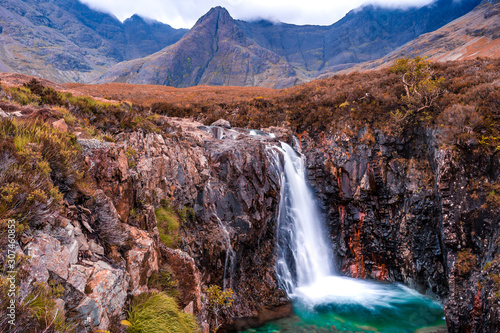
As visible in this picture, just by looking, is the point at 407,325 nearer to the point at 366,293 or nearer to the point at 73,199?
the point at 366,293

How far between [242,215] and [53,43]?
7210 inches

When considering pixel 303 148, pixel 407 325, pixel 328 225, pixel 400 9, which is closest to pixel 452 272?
pixel 407 325

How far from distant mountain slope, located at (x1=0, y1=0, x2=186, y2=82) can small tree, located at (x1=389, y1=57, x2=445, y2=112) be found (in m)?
118

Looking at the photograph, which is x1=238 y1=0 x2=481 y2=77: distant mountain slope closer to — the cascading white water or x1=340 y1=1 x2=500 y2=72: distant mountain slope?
x1=340 y1=1 x2=500 y2=72: distant mountain slope

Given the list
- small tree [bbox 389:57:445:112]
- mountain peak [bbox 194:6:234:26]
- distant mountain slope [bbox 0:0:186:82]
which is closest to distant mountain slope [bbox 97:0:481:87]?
mountain peak [bbox 194:6:234:26]

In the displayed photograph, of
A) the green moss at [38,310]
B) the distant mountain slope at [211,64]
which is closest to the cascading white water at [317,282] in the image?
the green moss at [38,310]

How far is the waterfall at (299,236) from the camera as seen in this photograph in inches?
590

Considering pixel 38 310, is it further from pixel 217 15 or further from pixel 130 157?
pixel 217 15

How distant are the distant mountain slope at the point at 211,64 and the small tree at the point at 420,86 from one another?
3777 inches

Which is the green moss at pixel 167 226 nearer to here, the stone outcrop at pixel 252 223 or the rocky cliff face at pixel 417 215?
the stone outcrop at pixel 252 223

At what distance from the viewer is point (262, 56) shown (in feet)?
498

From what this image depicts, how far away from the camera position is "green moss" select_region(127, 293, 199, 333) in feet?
13.3

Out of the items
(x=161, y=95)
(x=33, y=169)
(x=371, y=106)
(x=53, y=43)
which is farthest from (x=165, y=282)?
(x=53, y=43)

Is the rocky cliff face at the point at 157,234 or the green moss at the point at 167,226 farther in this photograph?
the green moss at the point at 167,226
